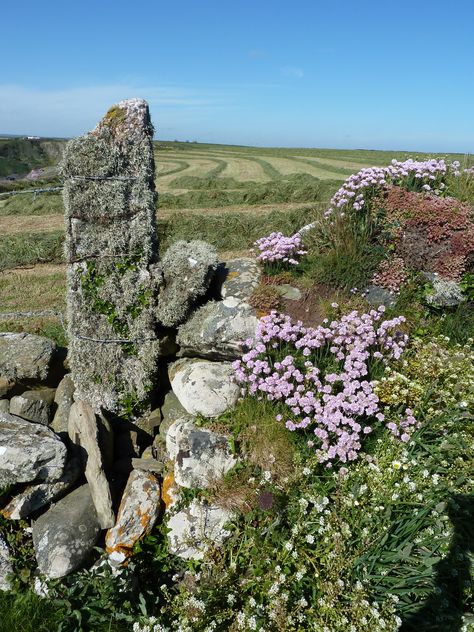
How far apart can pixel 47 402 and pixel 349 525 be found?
398cm

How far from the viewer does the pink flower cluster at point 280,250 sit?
19.8ft

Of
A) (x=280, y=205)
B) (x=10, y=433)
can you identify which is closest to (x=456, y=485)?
(x=10, y=433)

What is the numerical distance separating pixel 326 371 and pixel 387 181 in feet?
11.8

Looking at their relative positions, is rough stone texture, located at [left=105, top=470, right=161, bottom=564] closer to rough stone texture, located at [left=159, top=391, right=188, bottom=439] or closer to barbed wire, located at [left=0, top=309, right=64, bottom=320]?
rough stone texture, located at [left=159, top=391, right=188, bottom=439]

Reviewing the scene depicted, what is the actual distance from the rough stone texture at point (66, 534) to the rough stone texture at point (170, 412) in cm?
123

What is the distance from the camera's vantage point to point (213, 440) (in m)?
4.82

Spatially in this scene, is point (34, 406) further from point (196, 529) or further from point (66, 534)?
point (196, 529)

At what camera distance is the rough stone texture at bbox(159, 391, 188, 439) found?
5.69 m

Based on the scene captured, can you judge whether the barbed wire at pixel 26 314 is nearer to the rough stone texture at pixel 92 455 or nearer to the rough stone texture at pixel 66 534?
the rough stone texture at pixel 92 455

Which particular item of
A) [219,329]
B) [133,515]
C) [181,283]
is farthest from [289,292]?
[133,515]

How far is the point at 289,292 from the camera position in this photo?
5.89 meters

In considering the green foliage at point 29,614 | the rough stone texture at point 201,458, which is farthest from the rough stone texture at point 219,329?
the green foliage at point 29,614

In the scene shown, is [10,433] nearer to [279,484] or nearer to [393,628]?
[279,484]

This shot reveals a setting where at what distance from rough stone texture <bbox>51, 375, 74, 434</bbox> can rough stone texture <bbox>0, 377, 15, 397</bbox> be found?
1.83 ft
